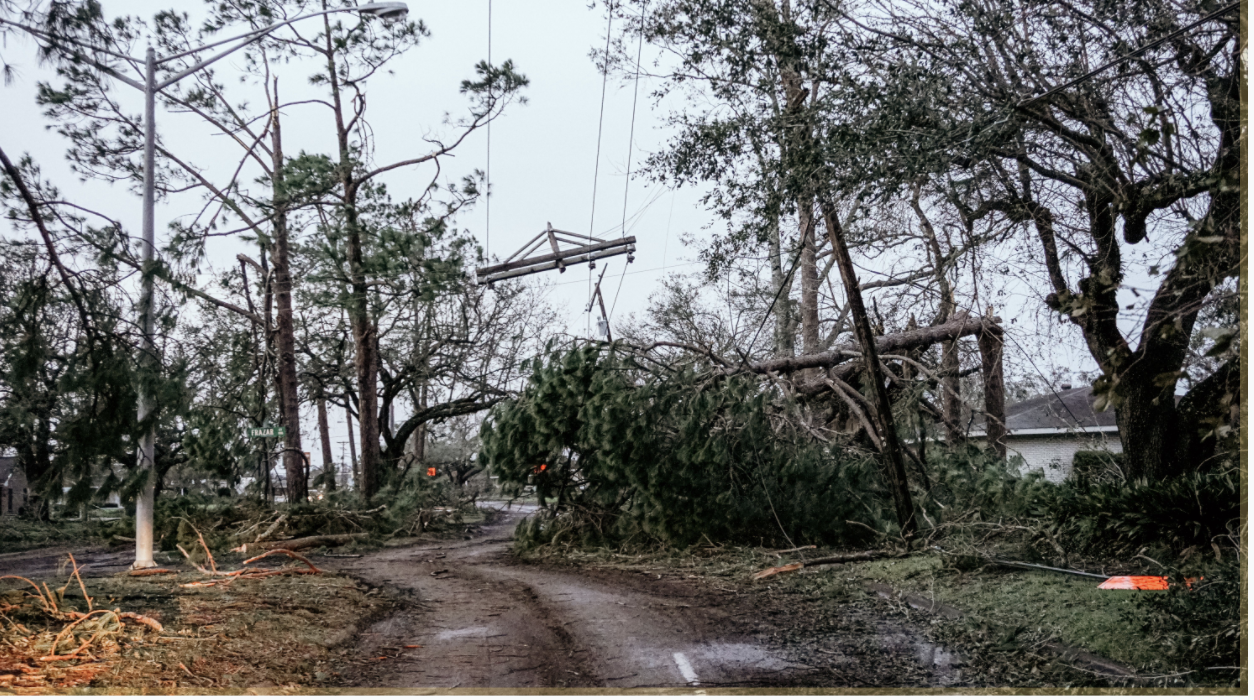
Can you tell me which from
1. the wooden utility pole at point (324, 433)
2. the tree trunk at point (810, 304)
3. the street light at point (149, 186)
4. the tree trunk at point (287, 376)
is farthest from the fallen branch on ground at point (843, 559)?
the wooden utility pole at point (324, 433)

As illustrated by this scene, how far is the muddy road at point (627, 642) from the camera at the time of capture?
18.0 ft

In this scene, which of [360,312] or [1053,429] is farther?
[1053,429]

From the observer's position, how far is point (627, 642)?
21.4 feet

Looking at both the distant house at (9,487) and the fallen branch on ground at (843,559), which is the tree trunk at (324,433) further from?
the fallen branch on ground at (843,559)

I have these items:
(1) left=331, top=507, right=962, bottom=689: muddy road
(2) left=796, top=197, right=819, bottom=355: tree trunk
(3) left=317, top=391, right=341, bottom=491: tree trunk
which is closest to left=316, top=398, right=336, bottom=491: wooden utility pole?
(3) left=317, top=391, right=341, bottom=491: tree trunk

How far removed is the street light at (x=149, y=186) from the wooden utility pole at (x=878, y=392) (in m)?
4.88

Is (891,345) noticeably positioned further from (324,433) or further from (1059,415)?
(324,433)

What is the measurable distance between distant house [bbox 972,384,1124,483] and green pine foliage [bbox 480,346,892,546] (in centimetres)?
372

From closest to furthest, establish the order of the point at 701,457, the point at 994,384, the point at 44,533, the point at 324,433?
the point at 701,457 < the point at 994,384 < the point at 44,533 < the point at 324,433

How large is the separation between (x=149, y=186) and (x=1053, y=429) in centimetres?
1557

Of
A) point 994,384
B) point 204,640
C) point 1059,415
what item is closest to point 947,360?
point 994,384

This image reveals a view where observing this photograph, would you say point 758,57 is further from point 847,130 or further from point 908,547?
point 908,547

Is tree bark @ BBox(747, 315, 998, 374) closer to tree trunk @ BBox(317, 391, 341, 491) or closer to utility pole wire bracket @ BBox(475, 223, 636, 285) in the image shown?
utility pole wire bracket @ BBox(475, 223, 636, 285)

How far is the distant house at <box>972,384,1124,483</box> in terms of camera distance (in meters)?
14.4
